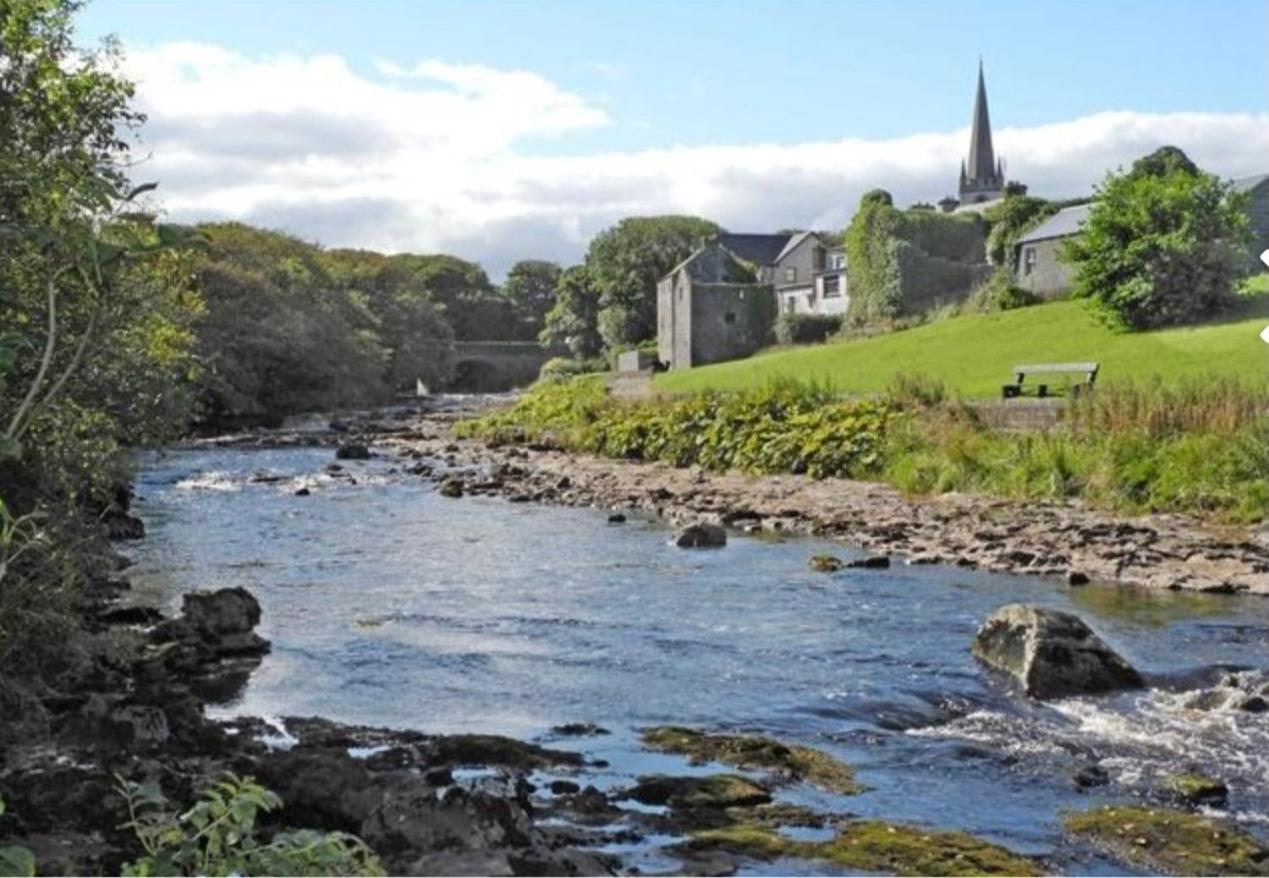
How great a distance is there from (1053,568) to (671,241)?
312 ft

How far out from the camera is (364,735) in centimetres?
1337

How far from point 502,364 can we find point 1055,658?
11947 centimetres

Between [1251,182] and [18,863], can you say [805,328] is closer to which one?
[1251,182]

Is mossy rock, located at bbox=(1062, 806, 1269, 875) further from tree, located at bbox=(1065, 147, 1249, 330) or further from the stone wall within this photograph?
the stone wall

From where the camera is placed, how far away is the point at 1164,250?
5409 centimetres

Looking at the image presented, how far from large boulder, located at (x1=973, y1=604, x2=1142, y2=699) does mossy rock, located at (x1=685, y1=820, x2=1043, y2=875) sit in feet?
16.8

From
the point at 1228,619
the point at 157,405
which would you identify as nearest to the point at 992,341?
the point at 1228,619

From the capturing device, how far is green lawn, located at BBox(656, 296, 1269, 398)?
45.7 m

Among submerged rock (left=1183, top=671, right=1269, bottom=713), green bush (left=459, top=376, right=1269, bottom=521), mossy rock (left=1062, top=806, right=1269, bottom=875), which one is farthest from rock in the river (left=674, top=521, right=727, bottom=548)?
mossy rock (left=1062, top=806, right=1269, bottom=875)

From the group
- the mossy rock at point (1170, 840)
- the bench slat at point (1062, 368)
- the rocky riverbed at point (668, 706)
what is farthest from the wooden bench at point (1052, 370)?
the mossy rock at point (1170, 840)

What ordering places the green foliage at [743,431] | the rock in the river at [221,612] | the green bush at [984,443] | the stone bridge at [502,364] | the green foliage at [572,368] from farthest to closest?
the stone bridge at [502,364] → the green foliage at [572,368] → the green foliage at [743,431] → the green bush at [984,443] → the rock in the river at [221,612]

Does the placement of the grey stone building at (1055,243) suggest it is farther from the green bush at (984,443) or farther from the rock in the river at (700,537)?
the rock in the river at (700,537)

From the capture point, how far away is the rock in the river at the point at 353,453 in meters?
51.3

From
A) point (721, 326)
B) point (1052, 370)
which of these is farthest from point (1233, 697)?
point (721, 326)
